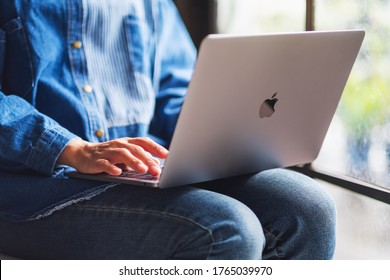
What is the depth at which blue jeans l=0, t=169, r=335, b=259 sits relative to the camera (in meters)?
1.10

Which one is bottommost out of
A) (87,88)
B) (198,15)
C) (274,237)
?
(274,237)

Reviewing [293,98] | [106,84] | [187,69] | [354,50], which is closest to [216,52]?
[293,98]

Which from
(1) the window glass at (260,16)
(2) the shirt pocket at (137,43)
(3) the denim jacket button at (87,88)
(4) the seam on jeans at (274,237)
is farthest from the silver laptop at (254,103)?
(1) the window glass at (260,16)

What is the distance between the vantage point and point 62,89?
1.34 m

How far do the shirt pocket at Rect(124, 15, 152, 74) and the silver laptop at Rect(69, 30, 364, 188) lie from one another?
38 cm

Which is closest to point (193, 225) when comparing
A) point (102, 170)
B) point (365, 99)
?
point (102, 170)

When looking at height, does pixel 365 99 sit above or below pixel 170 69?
below

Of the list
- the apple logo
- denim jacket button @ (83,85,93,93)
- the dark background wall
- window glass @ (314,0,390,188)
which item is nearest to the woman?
denim jacket button @ (83,85,93,93)

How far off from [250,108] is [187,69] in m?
0.53

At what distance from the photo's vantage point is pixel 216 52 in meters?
0.98

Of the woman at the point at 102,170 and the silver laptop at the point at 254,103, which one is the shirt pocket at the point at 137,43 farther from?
the silver laptop at the point at 254,103

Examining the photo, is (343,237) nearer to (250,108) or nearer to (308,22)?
(308,22)

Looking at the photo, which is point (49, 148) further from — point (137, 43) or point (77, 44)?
point (137, 43)

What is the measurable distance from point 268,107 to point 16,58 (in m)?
0.52
